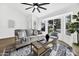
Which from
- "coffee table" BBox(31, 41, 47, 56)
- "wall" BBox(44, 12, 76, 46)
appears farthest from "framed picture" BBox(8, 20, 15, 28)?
"wall" BBox(44, 12, 76, 46)

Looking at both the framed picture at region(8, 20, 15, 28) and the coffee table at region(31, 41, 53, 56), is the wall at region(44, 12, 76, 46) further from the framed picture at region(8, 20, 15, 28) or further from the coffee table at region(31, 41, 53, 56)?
the framed picture at region(8, 20, 15, 28)

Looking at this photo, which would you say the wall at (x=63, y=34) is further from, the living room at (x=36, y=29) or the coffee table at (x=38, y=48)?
the coffee table at (x=38, y=48)

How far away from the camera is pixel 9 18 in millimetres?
2088

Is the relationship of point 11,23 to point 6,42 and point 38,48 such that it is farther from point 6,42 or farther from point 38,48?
point 38,48

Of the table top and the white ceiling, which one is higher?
the white ceiling

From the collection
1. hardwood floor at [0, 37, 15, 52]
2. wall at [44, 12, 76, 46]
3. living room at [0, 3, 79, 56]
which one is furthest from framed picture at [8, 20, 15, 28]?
wall at [44, 12, 76, 46]

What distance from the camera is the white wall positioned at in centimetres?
207

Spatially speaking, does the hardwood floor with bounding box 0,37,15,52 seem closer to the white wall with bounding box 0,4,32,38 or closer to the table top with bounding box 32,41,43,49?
the white wall with bounding box 0,4,32,38

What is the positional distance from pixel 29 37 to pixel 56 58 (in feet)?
2.31

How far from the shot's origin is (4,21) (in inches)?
81.9

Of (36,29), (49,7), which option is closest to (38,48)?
(36,29)

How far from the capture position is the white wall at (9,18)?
81.6 inches

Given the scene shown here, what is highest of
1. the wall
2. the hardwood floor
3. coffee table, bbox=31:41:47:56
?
the wall

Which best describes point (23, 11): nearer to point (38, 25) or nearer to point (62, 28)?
point (38, 25)
